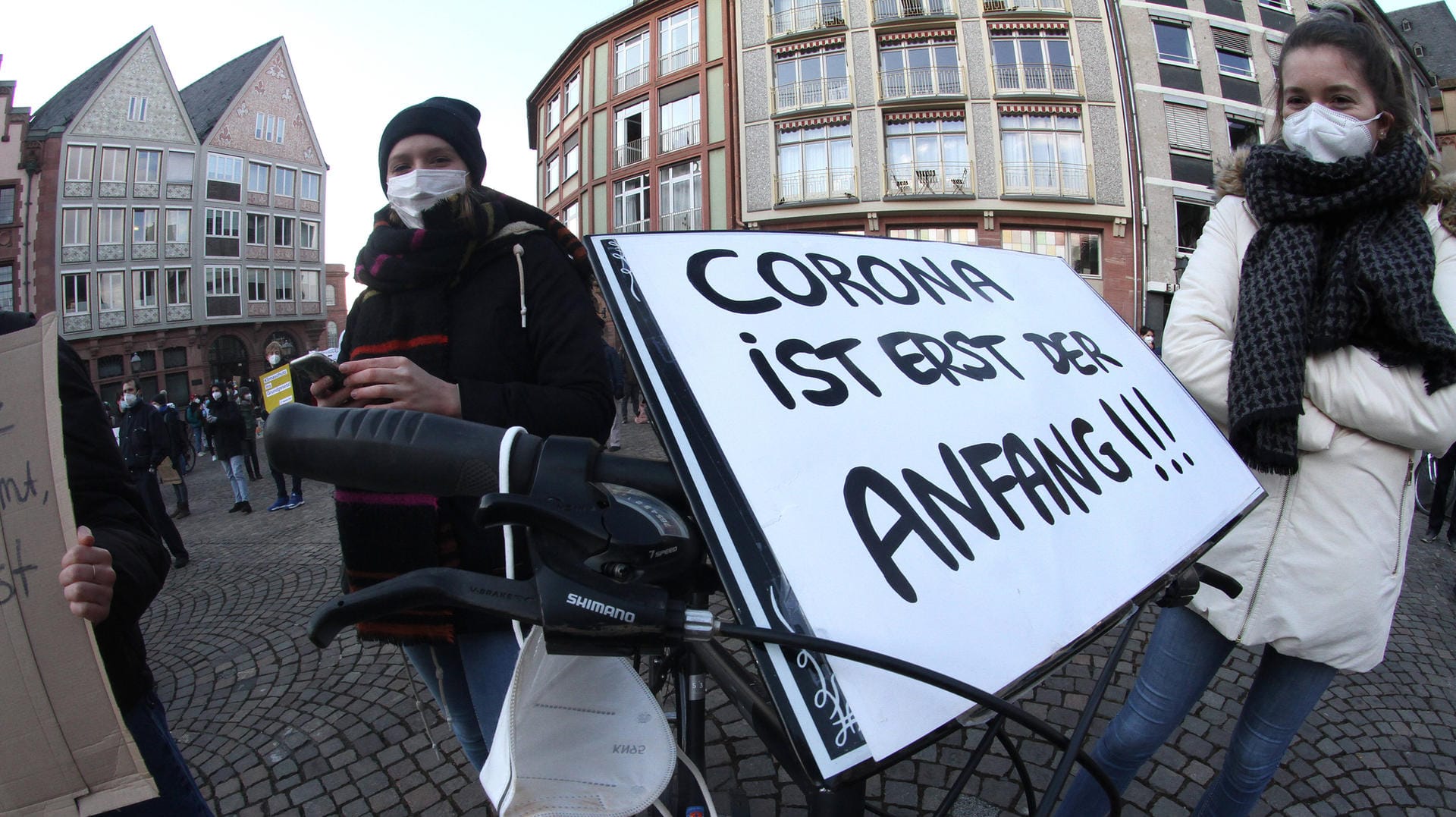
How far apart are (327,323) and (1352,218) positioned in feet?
144

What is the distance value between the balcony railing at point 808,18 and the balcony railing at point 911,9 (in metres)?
1.30

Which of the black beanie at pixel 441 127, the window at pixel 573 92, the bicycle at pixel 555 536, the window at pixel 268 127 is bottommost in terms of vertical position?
the bicycle at pixel 555 536

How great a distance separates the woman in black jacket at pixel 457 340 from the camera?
1231 mm

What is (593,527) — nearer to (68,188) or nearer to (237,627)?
(237,627)

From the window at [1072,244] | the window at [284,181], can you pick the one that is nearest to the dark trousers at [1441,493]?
the window at [1072,244]

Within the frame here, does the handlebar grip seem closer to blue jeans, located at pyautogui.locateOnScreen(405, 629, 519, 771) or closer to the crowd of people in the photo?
the crowd of people

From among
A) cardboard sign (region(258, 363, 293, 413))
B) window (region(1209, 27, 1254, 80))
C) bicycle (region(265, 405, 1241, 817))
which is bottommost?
bicycle (region(265, 405, 1241, 817))

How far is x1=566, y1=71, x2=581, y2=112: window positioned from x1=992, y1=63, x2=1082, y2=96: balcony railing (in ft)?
54.1

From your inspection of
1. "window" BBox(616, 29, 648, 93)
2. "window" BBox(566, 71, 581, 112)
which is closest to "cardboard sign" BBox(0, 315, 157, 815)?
"window" BBox(616, 29, 648, 93)

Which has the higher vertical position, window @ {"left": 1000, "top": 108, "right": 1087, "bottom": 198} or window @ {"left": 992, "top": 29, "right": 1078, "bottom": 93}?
window @ {"left": 992, "top": 29, "right": 1078, "bottom": 93}

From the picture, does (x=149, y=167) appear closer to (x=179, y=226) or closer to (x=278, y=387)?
(x=179, y=226)

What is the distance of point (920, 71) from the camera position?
795 inches

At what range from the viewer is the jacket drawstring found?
1312mm

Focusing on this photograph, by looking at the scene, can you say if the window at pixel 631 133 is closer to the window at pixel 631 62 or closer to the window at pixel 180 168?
the window at pixel 631 62
